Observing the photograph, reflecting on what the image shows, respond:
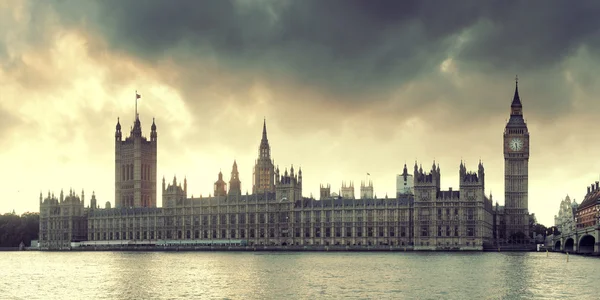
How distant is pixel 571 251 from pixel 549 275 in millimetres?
87471

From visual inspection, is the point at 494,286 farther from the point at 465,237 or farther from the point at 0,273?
the point at 465,237

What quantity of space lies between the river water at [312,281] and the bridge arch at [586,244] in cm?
4770

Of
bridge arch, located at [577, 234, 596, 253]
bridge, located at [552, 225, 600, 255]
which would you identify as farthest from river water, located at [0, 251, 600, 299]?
bridge arch, located at [577, 234, 596, 253]

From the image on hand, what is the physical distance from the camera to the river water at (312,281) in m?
85.7

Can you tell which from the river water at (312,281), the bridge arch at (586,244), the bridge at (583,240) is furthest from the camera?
the bridge arch at (586,244)

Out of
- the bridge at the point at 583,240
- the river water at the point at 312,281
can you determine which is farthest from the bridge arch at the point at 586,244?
the river water at the point at 312,281

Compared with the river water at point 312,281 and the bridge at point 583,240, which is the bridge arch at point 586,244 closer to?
the bridge at point 583,240

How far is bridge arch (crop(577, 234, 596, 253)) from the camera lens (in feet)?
583

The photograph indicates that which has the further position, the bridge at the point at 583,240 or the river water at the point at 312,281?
the bridge at the point at 583,240

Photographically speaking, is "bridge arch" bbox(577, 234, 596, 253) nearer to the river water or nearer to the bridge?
the bridge

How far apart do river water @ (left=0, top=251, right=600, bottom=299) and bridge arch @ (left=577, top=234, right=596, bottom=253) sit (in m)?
47.7

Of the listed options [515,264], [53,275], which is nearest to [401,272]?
[515,264]

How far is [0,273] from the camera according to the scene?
125 metres

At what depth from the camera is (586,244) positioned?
7239 inches
